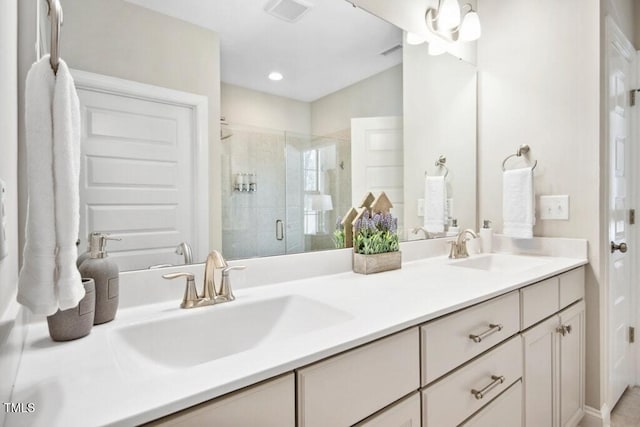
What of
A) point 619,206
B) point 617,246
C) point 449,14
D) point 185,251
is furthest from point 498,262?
point 185,251

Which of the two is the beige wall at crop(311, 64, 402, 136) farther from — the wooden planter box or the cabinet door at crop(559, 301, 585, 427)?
the cabinet door at crop(559, 301, 585, 427)

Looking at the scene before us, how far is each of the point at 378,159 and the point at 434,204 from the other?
48 cm

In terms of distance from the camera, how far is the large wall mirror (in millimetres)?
947

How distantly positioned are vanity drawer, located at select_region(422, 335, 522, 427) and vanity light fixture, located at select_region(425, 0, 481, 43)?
156cm

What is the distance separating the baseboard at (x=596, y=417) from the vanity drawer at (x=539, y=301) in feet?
2.21

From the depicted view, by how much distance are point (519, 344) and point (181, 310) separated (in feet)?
3.60

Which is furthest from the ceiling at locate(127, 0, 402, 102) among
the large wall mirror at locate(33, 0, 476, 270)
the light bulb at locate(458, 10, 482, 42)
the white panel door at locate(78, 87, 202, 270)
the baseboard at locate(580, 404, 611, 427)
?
the baseboard at locate(580, 404, 611, 427)

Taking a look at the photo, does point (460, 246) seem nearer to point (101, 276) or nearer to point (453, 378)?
point (453, 378)

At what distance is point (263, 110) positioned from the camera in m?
1.21

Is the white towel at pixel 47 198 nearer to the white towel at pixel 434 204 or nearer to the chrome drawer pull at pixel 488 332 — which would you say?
the chrome drawer pull at pixel 488 332

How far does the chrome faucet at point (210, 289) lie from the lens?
0.91m

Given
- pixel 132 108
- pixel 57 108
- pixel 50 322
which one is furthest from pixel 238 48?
Answer: pixel 50 322

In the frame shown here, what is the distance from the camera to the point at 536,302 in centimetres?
127

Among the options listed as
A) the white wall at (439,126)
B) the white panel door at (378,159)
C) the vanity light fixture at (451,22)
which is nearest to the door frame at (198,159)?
the white panel door at (378,159)
